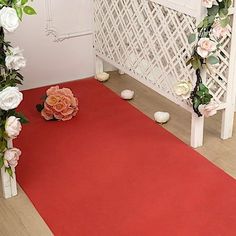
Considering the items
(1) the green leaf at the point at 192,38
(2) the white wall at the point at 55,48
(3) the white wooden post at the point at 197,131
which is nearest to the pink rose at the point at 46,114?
(2) the white wall at the point at 55,48

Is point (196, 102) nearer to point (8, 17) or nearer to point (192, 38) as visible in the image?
point (192, 38)

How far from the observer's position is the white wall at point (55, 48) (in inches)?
144

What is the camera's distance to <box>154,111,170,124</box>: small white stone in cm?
321

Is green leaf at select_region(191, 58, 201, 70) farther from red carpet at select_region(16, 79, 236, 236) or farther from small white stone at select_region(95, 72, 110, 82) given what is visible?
small white stone at select_region(95, 72, 110, 82)

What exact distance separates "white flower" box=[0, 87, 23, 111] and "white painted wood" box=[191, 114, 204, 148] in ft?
3.64

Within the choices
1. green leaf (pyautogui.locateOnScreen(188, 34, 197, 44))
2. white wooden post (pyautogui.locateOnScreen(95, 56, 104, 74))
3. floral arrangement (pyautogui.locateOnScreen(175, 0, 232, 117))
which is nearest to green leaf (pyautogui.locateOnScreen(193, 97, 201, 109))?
floral arrangement (pyautogui.locateOnScreen(175, 0, 232, 117))

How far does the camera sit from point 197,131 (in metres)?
2.92

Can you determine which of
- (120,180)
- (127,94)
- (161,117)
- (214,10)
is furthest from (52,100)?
(214,10)

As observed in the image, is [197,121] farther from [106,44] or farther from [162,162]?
[106,44]

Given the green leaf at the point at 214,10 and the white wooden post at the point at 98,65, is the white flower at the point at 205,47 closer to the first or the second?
the green leaf at the point at 214,10

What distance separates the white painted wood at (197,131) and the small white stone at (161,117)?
313 mm

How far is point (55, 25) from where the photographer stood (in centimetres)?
375

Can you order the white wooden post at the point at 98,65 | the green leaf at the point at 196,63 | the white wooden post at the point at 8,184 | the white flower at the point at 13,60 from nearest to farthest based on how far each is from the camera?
1. the white flower at the point at 13,60
2. the white wooden post at the point at 8,184
3. the green leaf at the point at 196,63
4. the white wooden post at the point at 98,65

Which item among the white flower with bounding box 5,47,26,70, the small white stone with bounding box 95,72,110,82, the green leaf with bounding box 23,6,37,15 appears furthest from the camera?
the small white stone with bounding box 95,72,110,82
